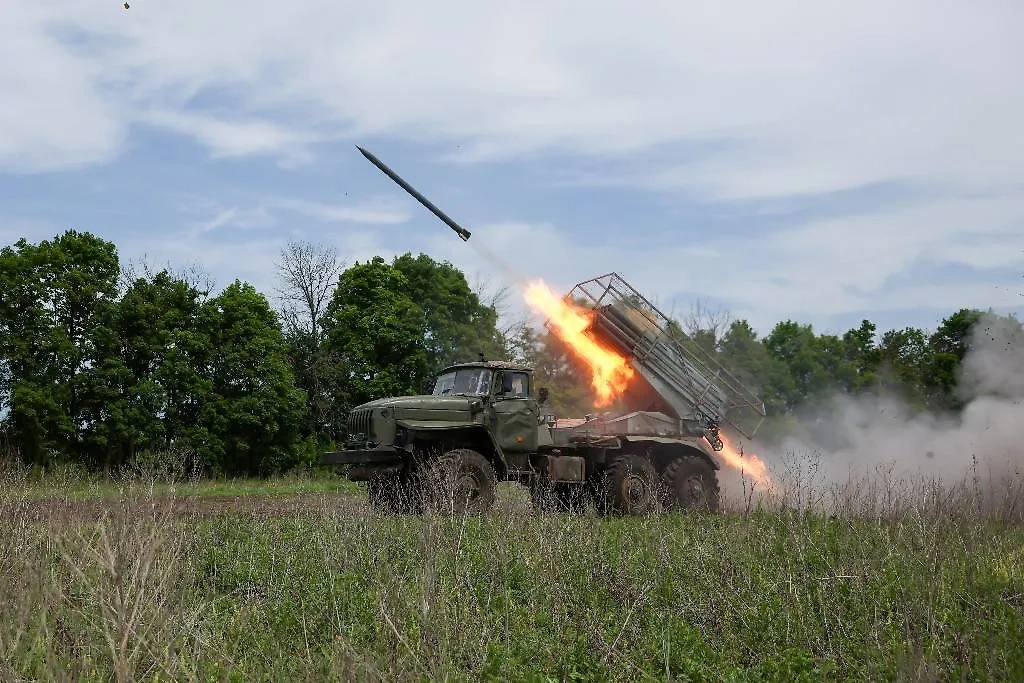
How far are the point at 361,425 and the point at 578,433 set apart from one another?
3.76 meters

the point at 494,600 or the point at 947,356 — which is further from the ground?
the point at 947,356

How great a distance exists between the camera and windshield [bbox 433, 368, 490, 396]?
17.7 metres

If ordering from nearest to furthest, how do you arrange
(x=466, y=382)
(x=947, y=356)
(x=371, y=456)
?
(x=371, y=456) < (x=466, y=382) < (x=947, y=356)

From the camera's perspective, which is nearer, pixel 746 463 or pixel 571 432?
pixel 571 432

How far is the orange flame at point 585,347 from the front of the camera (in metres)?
19.6

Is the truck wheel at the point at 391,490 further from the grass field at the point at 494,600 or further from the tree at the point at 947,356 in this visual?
the tree at the point at 947,356

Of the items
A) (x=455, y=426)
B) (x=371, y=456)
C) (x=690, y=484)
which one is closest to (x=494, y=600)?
(x=371, y=456)

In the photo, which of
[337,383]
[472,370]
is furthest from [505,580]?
[337,383]

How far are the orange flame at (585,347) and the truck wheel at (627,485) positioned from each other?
68.8 inches

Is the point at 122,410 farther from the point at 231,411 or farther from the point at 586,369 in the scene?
the point at 586,369

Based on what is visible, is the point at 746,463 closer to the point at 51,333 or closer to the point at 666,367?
the point at 666,367

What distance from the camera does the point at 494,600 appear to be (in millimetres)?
9281

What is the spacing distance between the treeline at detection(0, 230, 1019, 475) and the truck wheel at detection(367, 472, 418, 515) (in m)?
13.4

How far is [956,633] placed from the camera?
7.99 meters
